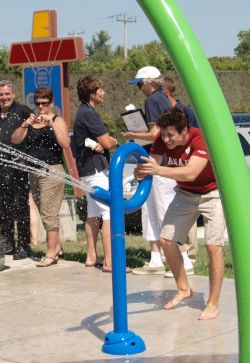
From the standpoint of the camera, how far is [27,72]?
1205cm

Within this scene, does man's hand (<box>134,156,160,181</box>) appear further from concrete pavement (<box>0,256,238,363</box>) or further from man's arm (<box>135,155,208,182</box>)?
concrete pavement (<box>0,256,238,363</box>)

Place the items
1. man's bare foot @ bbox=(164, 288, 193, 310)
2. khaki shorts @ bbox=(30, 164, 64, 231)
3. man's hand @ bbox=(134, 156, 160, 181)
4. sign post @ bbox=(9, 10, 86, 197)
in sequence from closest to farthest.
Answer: man's hand @ bbox=(134, 156, 160, 181), man's bare foot @ bbox=(164, 288, 193, 310), khaki shorts @ bbox=(30, 164, 64, 231), sign post @ bbox=(9, 10, 86, 197)

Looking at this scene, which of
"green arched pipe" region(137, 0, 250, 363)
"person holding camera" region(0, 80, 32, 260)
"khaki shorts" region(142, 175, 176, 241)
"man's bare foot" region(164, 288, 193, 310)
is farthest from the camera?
"person holding camera" region(0, 80, 32, 260)

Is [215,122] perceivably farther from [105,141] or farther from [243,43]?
[243,43]

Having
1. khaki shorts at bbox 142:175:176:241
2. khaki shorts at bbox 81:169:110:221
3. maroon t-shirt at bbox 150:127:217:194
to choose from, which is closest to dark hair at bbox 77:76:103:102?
khaki shorts at bbox 81:169:110:221

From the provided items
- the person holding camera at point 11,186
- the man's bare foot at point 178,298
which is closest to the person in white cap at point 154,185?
the man's bare foot at point 178,298

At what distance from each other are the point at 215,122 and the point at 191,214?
10.2ft

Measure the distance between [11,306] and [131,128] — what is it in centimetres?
222

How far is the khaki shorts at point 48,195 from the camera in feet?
28.4

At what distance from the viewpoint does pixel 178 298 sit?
22.3 feet

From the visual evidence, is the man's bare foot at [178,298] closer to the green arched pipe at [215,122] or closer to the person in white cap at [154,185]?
the person in white cap at [154,185]

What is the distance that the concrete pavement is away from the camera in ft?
18.3

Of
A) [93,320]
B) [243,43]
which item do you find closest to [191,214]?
[93,320]

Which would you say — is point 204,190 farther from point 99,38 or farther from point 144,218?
point 99,38
